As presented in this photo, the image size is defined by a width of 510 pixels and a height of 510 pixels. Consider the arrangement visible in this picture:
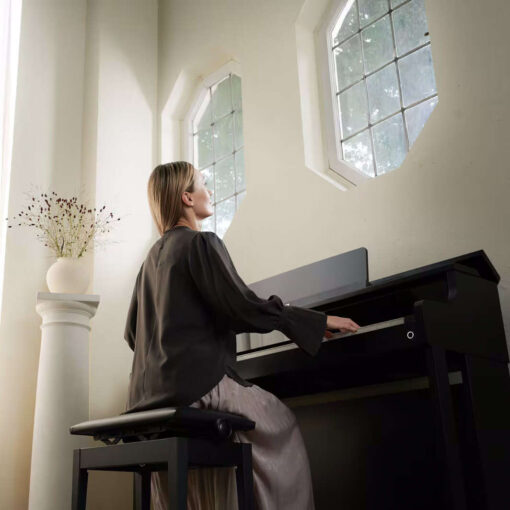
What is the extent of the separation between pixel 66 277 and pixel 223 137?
1.39 metres

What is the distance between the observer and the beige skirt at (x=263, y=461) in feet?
5.93

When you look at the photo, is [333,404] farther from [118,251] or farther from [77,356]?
[118,251]

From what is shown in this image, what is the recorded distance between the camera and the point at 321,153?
3.41 metres

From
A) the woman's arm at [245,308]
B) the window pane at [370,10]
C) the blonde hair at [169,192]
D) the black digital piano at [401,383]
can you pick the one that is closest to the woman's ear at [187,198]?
the blonde hair at [169,192]

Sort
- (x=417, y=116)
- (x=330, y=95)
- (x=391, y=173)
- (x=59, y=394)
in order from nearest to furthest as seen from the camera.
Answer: (x=391, y=173), (x=417, y=116), (x=59, y=394), (x=330, y=95)

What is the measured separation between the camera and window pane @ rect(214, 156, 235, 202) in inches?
159

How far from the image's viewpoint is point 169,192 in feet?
7.06

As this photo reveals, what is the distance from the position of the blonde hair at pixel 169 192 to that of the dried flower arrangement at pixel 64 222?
1453mm

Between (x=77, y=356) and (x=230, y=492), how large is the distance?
164 cm

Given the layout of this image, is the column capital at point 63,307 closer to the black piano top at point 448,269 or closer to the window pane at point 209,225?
the window pane at point 209,225

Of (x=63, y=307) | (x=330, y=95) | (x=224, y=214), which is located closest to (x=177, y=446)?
(x=63, y=307)

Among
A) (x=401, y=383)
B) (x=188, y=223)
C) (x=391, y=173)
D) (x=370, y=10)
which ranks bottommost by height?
(x=401, y=383)

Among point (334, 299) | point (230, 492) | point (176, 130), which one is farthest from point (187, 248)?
point (176, 130)

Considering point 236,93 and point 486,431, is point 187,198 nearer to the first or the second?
point 486,431
